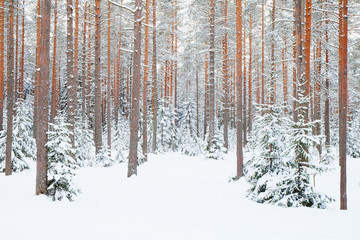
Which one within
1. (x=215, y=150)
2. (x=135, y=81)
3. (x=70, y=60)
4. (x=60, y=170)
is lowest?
(x=215, y=150)

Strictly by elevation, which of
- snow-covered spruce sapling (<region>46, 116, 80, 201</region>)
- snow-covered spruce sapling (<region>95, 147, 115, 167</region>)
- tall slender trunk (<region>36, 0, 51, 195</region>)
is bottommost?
snow-covered spruce sapling (<region>95, 147, 115, 167</region>)

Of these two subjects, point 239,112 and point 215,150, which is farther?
point 215,150

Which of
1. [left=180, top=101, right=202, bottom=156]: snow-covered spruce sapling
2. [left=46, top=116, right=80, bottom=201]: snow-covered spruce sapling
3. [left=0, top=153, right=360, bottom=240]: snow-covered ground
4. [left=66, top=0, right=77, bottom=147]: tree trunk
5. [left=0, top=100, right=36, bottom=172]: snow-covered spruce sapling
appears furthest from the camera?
[left=180, top=101, right=202, bottom=156]: snow-covered spruce sapling

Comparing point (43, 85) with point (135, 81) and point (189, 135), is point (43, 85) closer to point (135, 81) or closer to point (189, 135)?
point (135, 81)

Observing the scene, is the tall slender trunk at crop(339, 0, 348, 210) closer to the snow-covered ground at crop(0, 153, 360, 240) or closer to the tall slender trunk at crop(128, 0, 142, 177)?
the snow-covered ground at crop(0, 153, 360, 240)

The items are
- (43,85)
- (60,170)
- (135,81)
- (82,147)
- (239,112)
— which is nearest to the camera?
(60,170)

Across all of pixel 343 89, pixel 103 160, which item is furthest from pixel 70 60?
pixel 343 89

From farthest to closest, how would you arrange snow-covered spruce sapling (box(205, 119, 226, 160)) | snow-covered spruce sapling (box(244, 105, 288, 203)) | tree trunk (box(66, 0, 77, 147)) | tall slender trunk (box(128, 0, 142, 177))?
1. snow-covered spruce sapling (box(205, 119, 226, 160))
2. tree trunk (box(66, 0, 77, 147))
3. tall slender trunk (box(128, 0, 142, 177))
4. snow-covered spruce sapling (box(244, 105, 288, 203))

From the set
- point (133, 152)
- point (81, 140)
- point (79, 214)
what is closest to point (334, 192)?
point (133, 152)

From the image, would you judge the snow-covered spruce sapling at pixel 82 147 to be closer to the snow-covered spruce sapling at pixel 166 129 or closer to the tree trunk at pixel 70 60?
the tree trunk at pixel 70 60

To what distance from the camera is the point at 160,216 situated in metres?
5.34

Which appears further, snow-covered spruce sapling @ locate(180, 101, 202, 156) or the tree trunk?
snow-covered spruce sapling @ locate(180, 101, 202, 156)

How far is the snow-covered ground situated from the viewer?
13.4 feet

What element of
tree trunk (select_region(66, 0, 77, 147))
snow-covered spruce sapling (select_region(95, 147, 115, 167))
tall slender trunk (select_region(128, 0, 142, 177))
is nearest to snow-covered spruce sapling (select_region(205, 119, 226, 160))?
snow-covered spruce sapling (select_region(95, 147, 115, 167))
